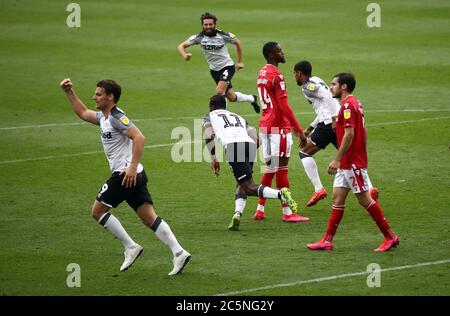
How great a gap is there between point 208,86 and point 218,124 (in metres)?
11.9

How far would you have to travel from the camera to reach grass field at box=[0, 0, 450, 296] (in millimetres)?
11195

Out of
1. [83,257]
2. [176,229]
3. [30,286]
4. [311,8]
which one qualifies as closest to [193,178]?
[176,229]

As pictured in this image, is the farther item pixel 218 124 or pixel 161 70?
pixel 161 70

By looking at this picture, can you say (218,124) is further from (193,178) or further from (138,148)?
(193,178)

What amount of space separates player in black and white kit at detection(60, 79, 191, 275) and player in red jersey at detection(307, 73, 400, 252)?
199cm

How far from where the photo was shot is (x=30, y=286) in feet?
35.4

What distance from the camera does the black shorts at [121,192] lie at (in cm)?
1123

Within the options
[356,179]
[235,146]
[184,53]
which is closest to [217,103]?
[235,146]

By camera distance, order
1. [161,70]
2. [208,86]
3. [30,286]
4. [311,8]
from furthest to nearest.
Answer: [311,8] → [161,70] → [208,86] → [30,286]

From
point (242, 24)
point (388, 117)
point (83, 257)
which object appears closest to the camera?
point (83, 257)

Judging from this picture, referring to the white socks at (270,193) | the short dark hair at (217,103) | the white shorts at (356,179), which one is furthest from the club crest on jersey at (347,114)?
the short dark hair at (217,103)

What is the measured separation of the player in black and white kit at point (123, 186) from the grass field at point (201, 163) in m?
0.31

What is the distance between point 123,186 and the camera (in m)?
11.2

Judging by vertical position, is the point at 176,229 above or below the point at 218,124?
below
